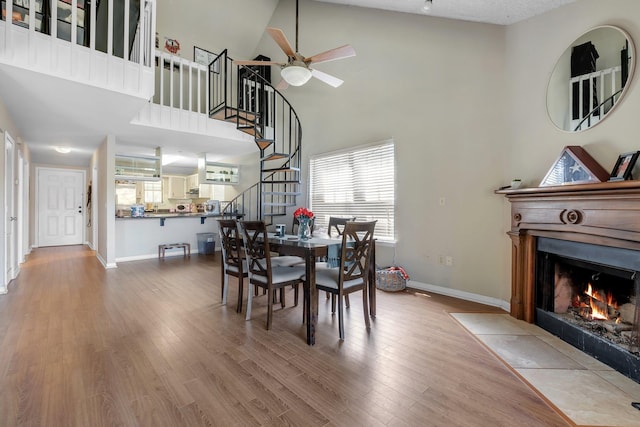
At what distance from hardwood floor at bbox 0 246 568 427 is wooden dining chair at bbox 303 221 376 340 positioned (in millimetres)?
372

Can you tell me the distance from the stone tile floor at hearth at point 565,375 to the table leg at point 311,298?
1.37 metres

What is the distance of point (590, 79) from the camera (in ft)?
7.47

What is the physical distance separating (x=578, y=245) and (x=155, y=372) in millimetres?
3238

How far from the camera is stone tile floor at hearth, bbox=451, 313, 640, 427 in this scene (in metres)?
1.48

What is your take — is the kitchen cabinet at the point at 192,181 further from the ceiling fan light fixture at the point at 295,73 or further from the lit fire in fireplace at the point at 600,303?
the lit fire in fireplace at the point at 600,303

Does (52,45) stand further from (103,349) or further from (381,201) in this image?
(381,201)

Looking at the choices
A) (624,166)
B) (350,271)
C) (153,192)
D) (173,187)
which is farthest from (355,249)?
(153,192)

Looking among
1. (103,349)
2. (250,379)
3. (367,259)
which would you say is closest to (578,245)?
(367,259)

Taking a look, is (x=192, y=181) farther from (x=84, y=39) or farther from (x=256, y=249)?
(x=256, y=249)

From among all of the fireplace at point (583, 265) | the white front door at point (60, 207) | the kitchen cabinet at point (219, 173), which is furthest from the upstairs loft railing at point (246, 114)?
the white front door at point (60, 207)

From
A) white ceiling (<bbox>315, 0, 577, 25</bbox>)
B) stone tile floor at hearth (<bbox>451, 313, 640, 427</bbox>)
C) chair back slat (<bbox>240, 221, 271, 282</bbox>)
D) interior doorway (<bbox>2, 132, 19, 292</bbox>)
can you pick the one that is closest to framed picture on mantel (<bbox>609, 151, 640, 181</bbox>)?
stone tile floor at hearth (<bbox>451, 313, 640, 427</bbox>)

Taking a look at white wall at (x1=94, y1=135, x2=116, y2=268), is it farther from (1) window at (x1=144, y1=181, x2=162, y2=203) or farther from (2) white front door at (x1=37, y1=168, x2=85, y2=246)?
(1) window at (x1=144, y1=181, x2=162, y2=203)

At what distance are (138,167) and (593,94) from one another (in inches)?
272

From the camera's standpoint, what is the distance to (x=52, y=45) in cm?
275
